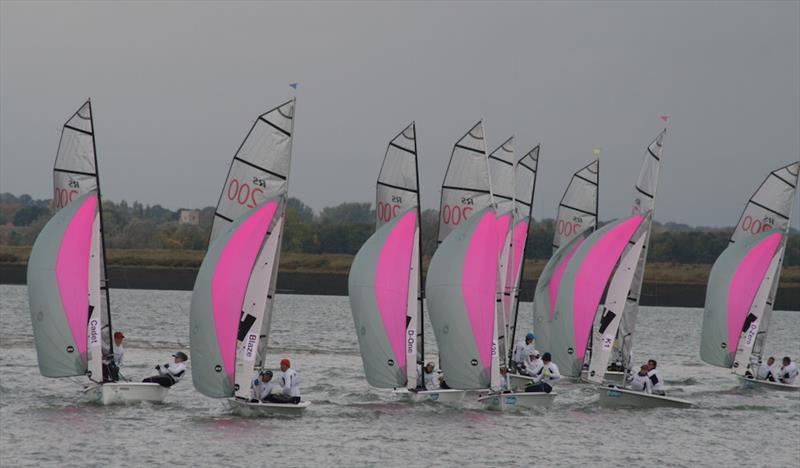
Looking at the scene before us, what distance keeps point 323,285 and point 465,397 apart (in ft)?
283

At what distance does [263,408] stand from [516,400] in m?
6.28

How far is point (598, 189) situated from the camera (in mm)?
40156

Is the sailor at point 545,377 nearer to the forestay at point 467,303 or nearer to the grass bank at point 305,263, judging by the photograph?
the forestay at point 467,303

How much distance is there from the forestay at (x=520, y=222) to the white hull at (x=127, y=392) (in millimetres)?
12199

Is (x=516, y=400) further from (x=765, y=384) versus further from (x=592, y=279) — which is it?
(x=765, y=384)

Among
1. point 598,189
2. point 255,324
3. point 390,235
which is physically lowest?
point 255,324

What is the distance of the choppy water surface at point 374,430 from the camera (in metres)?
23.5

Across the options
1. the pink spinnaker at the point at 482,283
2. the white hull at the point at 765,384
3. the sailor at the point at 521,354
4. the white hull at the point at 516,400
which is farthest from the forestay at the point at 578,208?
the pink spinnaker at the point at 482,283

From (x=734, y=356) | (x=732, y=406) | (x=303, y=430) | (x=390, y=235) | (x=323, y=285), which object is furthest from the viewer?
(x=323, y=285)

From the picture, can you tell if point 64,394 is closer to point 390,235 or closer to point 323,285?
point 390,235

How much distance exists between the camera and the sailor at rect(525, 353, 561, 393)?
97.7 ft

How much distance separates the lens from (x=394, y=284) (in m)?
→ 28.6

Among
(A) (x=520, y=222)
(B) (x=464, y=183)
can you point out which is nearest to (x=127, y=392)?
(B) (x=464, y=183)

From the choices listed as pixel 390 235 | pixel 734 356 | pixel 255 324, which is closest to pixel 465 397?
pixel 390 235
